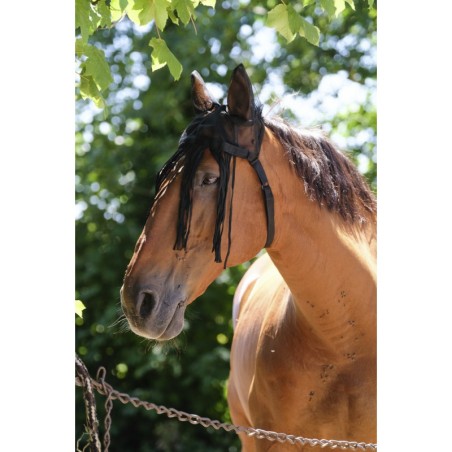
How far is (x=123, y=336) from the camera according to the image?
671 centimetres

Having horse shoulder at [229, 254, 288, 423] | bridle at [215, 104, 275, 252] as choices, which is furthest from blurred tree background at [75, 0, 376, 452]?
bridle at [215, 104, 275, 252]

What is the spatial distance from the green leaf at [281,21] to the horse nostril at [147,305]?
3.01ft

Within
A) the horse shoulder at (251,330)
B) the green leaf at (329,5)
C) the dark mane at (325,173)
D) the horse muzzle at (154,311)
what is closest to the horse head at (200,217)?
the horse muzzle at (154,311)

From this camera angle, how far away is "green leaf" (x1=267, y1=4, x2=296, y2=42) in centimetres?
242

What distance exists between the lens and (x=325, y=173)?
99.7 inches

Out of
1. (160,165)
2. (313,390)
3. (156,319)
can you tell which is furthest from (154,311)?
(160,165)

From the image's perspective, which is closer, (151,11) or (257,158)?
(151,11)

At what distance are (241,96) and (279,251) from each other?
20.3 inches

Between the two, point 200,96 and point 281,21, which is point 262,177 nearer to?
point 200,96

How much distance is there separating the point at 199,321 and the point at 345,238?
4279 mm

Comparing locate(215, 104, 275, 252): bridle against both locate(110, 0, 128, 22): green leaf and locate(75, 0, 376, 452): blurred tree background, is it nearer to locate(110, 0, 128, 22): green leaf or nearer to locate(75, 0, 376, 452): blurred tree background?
locate(110, 0, 128, 22): green leaf
